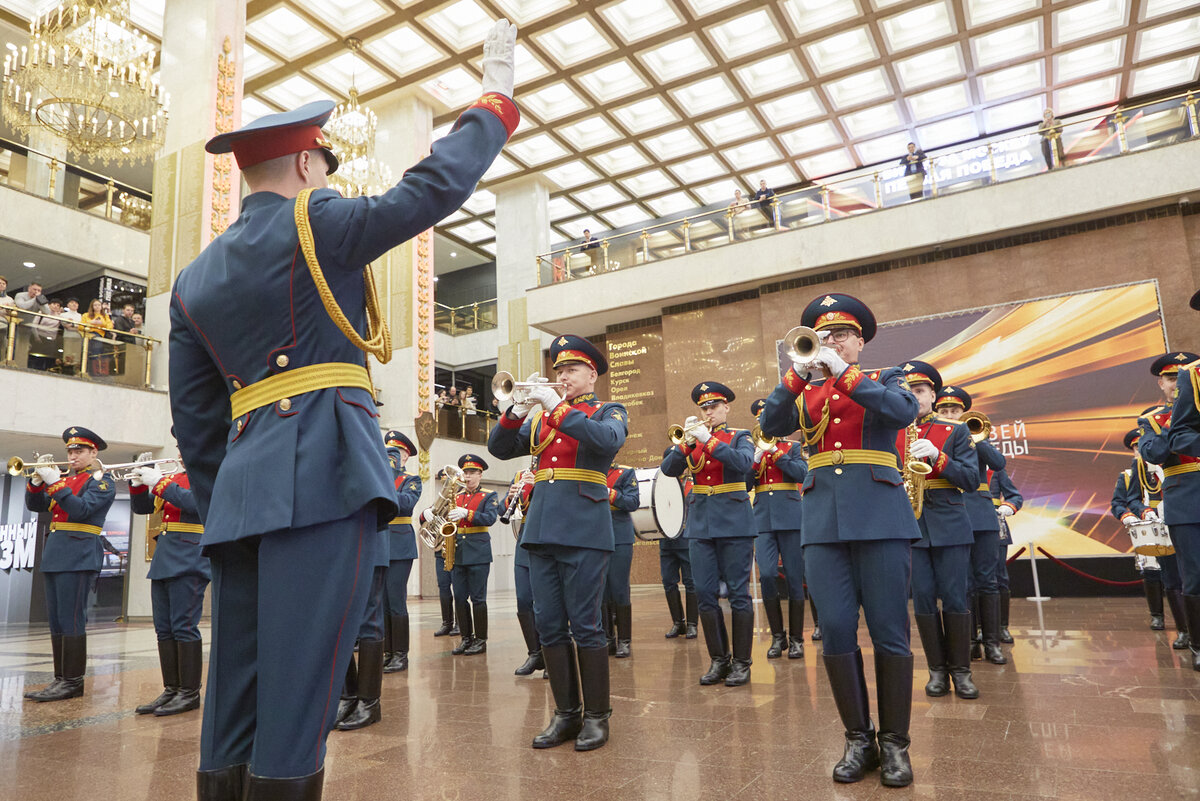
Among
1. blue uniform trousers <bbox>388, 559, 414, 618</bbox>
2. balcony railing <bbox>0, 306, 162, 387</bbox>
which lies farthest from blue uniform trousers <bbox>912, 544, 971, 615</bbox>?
balcony railing <bbox>0, 306, 162, 387</bbox>

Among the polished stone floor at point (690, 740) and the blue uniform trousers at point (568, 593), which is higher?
the blue uniform trousers at point (568, 593)

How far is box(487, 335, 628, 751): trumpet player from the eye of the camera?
381 centimetres

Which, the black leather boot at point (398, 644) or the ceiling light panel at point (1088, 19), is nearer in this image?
the black leather boot at point (398, 644)

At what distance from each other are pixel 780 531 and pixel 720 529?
156 cm

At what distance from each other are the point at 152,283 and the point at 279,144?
1264 centimetres

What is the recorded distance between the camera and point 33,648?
366 inches

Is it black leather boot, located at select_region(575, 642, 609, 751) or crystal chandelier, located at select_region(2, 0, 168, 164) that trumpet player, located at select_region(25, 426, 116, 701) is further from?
crystal chandelier, located at select_region(2, 0, 168, 164)

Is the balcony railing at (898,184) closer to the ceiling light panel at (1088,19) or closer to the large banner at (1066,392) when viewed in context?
the large banner at (1066,392)

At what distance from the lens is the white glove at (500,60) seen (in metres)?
1.92

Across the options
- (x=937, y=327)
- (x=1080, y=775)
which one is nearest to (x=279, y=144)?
(x=1080, y=775)

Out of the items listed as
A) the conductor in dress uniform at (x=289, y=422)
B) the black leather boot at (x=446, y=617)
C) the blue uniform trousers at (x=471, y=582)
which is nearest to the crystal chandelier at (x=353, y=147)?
the black leather boot at (x=446, y=617)

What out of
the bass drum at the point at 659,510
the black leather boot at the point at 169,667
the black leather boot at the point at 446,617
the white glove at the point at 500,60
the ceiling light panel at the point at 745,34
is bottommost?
the black leather boot at the point at 446,617

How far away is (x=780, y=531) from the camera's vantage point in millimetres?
6996

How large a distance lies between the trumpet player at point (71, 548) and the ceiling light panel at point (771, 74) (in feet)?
46.1
